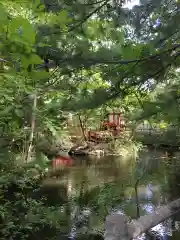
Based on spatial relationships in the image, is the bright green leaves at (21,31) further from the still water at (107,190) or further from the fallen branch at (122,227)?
the still water at (107,190)

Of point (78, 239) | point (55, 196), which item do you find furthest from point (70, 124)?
point (78, 239)

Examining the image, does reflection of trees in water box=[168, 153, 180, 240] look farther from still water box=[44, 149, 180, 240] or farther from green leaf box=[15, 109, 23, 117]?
green leaf box=[15, 109, 23, 117]

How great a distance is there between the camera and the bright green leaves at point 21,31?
65 centimetres

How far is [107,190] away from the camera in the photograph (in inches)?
248

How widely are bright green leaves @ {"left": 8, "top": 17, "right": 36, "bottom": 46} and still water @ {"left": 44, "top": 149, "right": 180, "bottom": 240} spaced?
379 centimetres

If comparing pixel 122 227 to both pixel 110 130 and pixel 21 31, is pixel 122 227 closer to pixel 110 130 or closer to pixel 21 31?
pixel 21 31

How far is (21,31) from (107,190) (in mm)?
5904

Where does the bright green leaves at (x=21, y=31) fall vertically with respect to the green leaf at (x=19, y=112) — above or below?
above

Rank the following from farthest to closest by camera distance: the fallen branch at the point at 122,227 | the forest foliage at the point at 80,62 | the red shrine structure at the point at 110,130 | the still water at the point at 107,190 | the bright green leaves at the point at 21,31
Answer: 1. the red shrine structure at the point at 110,130
2. the still water at the point at 107,190
3. the fallen branch at the point at 122,227
4. the forest foliage at the point at 80,62
5. the bright green leaves at the point at 21,31

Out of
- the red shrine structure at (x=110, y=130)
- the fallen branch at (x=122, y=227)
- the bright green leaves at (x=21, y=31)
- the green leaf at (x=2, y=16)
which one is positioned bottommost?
the fallen branch at (x=122, y=227)

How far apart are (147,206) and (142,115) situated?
14.0ft

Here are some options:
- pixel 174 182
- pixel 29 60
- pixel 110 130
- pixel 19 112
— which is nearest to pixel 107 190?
pixel 174 182

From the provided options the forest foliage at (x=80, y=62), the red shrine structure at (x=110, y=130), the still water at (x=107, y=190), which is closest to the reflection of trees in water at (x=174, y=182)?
the still water at (x=107, y=190)

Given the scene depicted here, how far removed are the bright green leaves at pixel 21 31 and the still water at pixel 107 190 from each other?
379 centimetres
